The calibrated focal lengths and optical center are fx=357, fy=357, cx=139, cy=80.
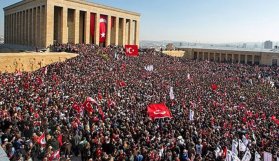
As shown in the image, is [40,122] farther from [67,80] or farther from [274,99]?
[274,99]

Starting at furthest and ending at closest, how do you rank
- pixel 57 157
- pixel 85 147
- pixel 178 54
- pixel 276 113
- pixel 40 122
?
pixel 178 54
pixel 276 113
pixel 40 122
pixel 85 147
pixel 57 157

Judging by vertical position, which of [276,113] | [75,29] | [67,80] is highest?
[75,29]

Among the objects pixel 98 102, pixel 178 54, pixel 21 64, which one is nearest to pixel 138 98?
pixel 98 102

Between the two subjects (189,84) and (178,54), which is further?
(178,54)

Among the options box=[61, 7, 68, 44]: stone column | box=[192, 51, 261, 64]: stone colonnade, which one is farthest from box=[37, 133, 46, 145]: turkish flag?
box=[192, 51, 261, 64]: stone colonnade

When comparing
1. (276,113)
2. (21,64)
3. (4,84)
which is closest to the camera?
(4,84)

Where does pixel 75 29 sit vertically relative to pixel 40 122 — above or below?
above
